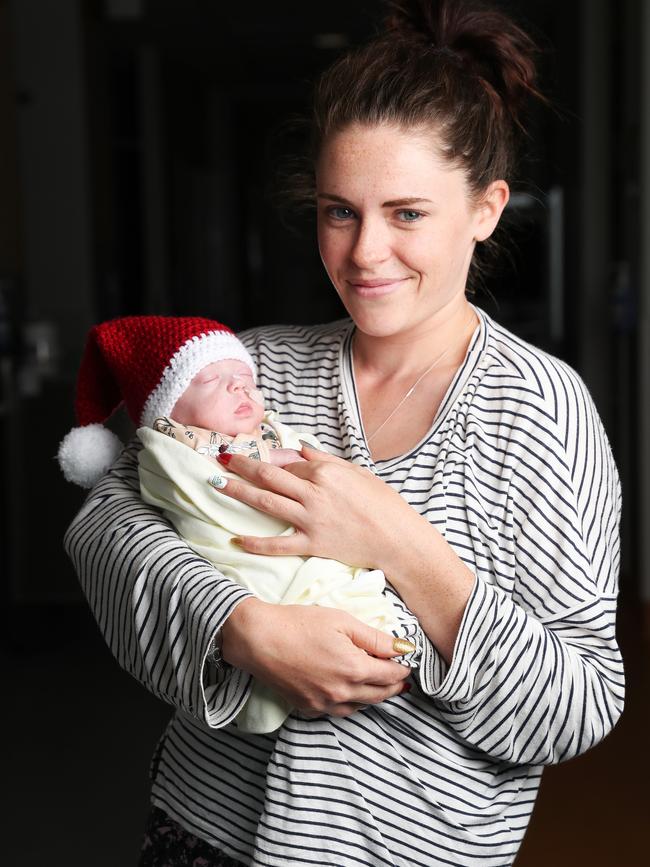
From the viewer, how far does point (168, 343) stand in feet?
4.29

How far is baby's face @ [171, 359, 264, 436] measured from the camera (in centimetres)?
127

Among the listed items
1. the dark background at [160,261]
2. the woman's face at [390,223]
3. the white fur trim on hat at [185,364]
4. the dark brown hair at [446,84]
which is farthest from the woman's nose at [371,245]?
the dark background at [160,261]

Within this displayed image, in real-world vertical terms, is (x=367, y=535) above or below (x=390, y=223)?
below

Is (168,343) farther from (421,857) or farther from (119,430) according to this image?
(421,857)

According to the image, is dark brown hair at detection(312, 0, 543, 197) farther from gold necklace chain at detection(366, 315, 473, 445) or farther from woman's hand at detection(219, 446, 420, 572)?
woman's hand at detection(219, 446, 420, 572)

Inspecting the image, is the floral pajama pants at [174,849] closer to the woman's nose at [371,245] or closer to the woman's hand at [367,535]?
the woman's hand at [367,535]

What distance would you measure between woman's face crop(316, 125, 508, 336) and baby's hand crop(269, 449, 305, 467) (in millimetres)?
168

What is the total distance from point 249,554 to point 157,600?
0.11m

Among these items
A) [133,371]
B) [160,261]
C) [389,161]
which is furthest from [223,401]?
[160,261]

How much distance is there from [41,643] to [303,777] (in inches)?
120

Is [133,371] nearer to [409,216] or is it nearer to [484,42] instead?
[409,216]

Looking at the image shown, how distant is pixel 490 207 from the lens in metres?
1.29

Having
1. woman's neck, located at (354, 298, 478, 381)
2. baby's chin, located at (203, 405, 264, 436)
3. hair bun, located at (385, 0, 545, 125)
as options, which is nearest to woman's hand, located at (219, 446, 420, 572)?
baby's chin, located at (203, 405, 264, 436)

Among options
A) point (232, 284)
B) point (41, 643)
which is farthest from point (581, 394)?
point (232, 284)
